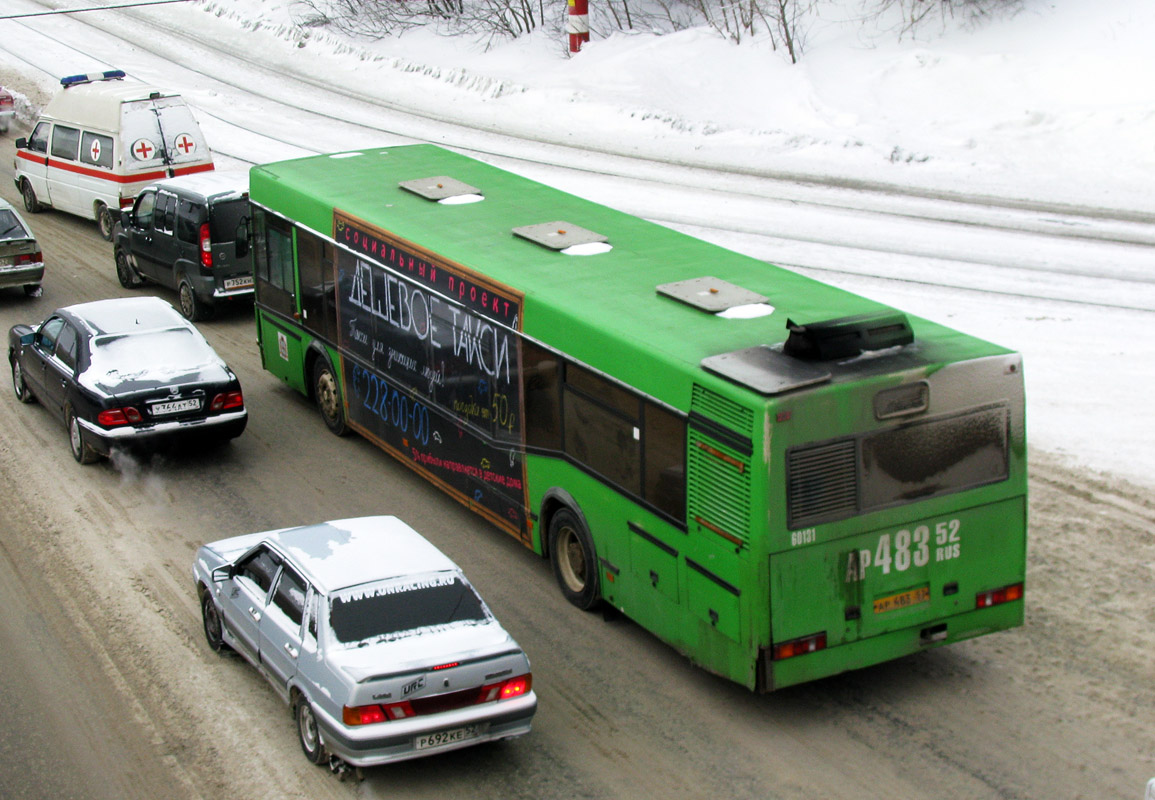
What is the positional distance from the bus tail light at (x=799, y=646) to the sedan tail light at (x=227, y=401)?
24.4ft

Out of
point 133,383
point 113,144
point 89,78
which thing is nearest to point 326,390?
point 133,383

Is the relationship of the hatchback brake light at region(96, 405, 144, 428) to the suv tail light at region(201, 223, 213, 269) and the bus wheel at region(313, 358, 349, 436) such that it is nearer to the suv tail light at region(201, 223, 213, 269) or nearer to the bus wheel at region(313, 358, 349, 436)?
the bus wheel at region(313, 358, 349, 436)

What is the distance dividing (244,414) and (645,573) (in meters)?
5.98

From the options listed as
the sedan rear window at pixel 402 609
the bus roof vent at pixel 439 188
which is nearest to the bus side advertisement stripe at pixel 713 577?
the sedan rear window at pixel 402 609

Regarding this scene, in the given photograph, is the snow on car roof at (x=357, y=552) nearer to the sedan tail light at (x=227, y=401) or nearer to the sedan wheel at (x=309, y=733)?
the sedan wheel at (x=309, y=733)

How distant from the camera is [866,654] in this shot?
30.4ft

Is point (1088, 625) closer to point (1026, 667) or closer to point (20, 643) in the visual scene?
point (1026, 667)

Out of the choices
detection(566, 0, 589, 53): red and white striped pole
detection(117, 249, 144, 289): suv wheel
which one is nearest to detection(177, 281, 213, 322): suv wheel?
detection(117, 249, 144, 289): suv wheel

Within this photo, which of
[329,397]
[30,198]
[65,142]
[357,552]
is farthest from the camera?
[30,198]

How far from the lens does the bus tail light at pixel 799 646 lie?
Result: 8.88 meters

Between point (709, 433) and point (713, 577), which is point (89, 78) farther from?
point (713, 577)

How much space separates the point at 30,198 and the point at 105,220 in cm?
300

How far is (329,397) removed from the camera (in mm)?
15070

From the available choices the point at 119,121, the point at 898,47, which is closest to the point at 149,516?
the point at 119,121
